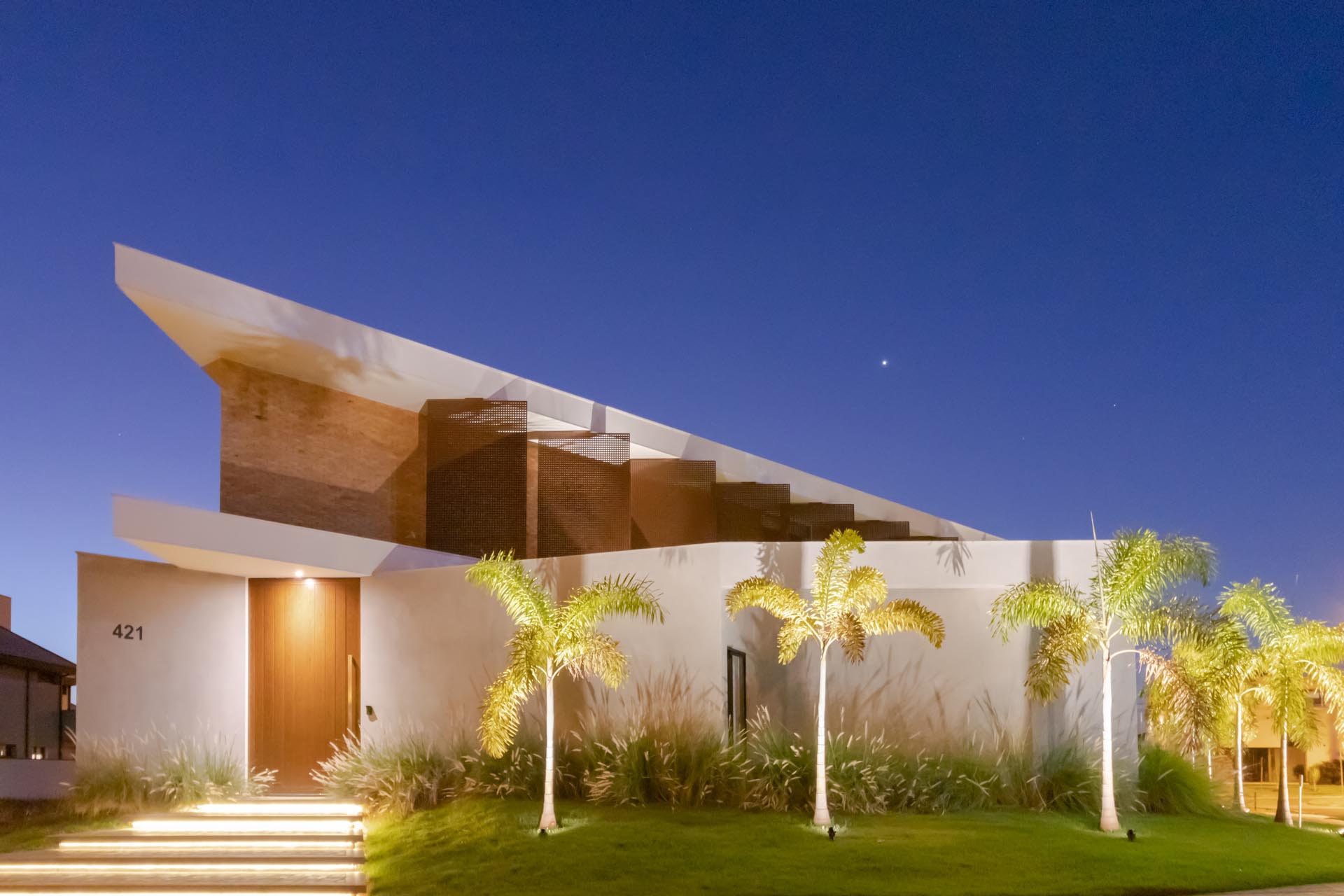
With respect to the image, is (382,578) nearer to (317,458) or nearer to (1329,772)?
(317,458)

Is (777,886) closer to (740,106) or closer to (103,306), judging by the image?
(740,106)

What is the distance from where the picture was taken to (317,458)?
18.1m

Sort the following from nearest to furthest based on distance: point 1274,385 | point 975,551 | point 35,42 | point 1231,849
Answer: point 1231,849 → point 975,551 → point 35,42 → point 1274,385

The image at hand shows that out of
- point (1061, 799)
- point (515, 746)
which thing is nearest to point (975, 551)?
point (1061, 799)

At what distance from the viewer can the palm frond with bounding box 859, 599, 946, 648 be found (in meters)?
12.1

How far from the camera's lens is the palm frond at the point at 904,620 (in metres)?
12.1

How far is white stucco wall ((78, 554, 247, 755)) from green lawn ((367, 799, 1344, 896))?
4.09 m

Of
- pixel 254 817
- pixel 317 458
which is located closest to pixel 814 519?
pixel 317 458

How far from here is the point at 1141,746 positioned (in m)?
14.5

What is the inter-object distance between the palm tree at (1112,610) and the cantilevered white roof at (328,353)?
913cm

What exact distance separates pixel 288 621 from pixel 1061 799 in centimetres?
981

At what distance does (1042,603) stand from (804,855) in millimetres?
4061

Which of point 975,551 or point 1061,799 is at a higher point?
point 975,551

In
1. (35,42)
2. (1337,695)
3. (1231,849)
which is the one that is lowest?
(1231,849)
